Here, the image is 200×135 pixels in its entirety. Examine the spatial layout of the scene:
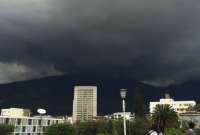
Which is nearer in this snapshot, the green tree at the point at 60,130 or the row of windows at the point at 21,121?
the green tree at the point at 60,130

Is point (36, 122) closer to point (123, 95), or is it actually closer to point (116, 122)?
point (116, 122)

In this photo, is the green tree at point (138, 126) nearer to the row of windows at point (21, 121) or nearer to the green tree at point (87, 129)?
the green tree at point (87, 129)

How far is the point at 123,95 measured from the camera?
27.2m

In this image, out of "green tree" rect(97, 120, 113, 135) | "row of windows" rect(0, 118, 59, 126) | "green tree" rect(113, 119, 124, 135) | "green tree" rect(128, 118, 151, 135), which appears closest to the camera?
"green tree" rect(128, 118, 151, 135)

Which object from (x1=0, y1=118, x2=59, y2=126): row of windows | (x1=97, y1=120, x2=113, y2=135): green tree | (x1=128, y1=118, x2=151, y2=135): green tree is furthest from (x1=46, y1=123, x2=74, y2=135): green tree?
(x1=0, y1=118, x2=59, y2=126): row of windows

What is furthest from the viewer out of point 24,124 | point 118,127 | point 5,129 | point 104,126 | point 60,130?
point 24,124

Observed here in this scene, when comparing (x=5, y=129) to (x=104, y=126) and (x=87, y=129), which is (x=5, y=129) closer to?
(x=87, y=129)

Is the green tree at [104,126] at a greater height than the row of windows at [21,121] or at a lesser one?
lesser

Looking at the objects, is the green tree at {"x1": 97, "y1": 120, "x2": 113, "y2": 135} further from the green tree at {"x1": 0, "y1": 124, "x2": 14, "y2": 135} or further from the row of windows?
the row of windows

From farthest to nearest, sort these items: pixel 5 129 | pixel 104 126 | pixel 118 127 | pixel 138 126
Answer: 1. pixel 104 126
2. pixel 118 127
3. pixel 5 129
4. pixel 138 126

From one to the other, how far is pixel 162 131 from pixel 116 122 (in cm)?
12780

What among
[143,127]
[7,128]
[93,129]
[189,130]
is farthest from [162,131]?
[93,129]

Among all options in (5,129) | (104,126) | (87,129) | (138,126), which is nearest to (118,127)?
(104,126)

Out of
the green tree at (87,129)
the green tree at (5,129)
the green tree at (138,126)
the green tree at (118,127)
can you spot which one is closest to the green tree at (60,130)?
the green tree at (87,129)
